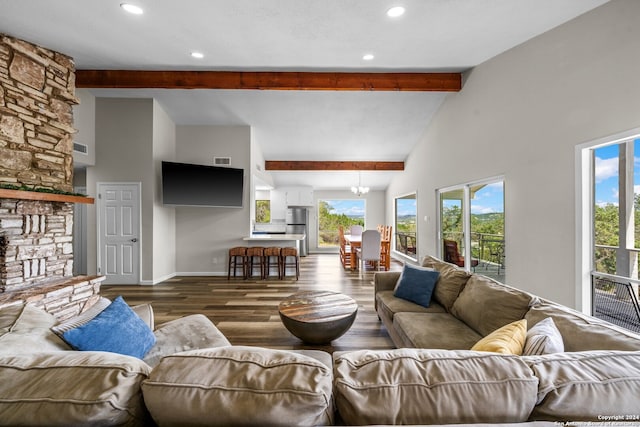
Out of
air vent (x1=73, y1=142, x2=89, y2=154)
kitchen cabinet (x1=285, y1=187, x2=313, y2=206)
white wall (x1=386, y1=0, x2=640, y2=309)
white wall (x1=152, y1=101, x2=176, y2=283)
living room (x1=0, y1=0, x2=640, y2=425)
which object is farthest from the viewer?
kitchen cabinet (x1=285, y1=187, x2=313, y2=206)

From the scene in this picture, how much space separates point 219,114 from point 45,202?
10.0 ft

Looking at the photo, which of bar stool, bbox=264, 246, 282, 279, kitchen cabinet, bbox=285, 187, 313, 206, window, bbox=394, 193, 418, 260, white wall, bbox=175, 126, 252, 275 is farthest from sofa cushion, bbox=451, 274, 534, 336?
kitchen cabinet, bbox=285, 187, 313, 206

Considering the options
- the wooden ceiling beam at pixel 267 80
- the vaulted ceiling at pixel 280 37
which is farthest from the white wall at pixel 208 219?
the wooden ceiling beam at pixel 267 80

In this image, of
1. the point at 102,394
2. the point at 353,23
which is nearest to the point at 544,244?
the point at 353,23

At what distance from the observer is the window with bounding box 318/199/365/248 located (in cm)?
952

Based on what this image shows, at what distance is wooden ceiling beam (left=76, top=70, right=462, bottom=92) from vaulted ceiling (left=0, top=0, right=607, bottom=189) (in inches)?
1.7

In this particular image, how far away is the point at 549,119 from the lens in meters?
2.80

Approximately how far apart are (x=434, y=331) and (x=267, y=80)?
3960 millimetres

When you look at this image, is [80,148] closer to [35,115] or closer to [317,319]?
[35,115]

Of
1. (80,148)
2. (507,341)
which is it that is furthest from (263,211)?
(507,341)

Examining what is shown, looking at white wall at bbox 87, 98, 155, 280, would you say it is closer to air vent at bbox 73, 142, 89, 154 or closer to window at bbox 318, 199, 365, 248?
air vent at bbox 73, 142, 89, 154

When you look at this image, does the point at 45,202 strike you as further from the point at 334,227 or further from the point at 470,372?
the point at 334,227

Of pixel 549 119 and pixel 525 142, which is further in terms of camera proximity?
pixel 525 142

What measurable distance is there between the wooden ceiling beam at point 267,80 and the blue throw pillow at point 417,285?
2.98 metres
